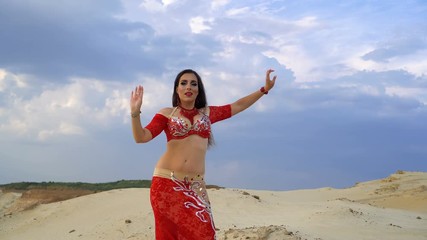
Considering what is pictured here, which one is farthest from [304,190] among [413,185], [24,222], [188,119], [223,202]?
[188,119]

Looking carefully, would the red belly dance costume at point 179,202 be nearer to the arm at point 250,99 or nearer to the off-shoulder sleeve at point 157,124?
the off-shoulder sleeve at point 157,124

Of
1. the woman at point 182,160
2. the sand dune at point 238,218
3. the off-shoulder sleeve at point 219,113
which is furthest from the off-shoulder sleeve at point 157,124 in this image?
the sand dune at point 238,218

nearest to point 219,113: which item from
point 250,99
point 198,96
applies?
point 198,96

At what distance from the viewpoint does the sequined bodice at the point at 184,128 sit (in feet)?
14.3

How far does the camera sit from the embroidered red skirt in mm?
4016

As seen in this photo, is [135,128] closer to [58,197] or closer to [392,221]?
[392,221]

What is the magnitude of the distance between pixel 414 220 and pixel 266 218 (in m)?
3.97

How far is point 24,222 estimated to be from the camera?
46.9ft

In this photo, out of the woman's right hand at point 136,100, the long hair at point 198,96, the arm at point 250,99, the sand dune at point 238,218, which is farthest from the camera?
the sand dune at point 238,218

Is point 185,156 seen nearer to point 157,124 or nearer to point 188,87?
point 157,124

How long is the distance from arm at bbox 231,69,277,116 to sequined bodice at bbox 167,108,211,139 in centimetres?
54

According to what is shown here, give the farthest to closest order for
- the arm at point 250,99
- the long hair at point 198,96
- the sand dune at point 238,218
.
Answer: the sand dune at point 238,218 → the arm at point 250,99 → the long hair at point 198,96

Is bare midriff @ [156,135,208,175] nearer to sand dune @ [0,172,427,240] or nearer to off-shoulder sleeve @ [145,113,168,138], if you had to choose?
off-shoulder sleeve @ [145,113,168,138]

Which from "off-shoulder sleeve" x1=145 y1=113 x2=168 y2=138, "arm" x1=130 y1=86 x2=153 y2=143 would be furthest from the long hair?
"arm" x1=130 y1=86 x2=153 y2=143
